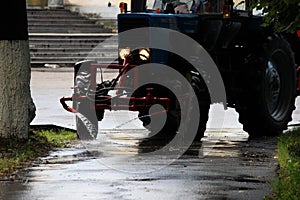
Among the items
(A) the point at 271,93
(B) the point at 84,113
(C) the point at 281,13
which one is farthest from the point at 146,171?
(A) the point at 271,93

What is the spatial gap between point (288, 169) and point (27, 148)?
141 inches

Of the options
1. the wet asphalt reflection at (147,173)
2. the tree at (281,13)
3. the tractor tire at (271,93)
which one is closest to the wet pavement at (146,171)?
the wet asphalt reflection at (147,173)

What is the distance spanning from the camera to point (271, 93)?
15969 mm

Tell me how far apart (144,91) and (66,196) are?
5546 millimetres

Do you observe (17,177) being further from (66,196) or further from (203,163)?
(203,163)

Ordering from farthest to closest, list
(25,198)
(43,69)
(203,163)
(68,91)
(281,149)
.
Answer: (43,69) → (68,91) → (281,149) → (203,163) → (25,198)

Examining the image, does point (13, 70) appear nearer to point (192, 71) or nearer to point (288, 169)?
point (192, 71)

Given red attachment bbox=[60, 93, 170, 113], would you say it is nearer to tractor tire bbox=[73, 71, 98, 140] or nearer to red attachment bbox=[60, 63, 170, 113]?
red attachment bbox=[60, 63, 170, 113]

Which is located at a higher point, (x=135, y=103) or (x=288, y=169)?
(x=288, y=169)

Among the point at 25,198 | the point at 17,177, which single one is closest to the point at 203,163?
the point at 17,177

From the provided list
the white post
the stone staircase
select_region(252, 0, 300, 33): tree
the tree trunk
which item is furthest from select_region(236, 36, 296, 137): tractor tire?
the white post

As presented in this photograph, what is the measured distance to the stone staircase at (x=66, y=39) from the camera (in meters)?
37.2

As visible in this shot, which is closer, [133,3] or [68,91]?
[133,3]

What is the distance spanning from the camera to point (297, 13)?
472 inches
